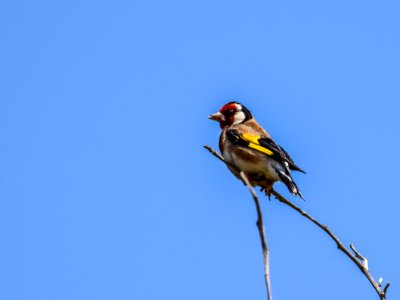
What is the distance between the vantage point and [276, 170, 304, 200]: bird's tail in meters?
7.16

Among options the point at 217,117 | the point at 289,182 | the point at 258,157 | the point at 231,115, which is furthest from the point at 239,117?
the point at 289,182

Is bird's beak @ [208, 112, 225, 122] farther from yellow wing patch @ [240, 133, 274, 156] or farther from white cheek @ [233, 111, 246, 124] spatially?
yellow wing patch @ [240, 133, 274, 156]

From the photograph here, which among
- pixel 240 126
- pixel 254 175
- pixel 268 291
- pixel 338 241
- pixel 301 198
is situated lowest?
pixel 268 291

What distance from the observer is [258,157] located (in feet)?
25.0

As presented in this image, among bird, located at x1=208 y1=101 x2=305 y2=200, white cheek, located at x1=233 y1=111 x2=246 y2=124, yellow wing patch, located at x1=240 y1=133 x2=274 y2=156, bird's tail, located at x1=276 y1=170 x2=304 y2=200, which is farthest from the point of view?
white cheek, located at x1=233 y1=111 x2=246 y2=124

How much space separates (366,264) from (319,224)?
38 cm

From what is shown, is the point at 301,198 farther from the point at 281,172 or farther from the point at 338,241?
the point at 338,241

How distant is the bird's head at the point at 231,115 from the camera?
8.80 metres

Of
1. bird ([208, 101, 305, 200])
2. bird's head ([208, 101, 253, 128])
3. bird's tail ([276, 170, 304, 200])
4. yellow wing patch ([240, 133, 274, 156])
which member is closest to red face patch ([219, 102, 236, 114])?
bird's head ([208, 101, 253, 128])

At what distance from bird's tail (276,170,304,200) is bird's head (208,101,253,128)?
1465 millimetres

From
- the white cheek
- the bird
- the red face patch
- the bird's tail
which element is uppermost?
the red face patch

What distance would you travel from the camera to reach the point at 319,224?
3.77 m

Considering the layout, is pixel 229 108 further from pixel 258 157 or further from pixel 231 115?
pixel 258 157

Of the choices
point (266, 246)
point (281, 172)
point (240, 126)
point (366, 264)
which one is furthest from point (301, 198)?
point (266, 246)
